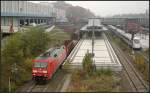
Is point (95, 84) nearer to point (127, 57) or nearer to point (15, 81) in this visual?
→ point (15, 81)

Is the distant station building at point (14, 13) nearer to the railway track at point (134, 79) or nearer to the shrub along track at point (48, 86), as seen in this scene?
the shrub along track at point (48, 86)

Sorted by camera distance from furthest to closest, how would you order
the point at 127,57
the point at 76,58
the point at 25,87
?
the point at 127,57, the point at 76,58, the point at 25,87

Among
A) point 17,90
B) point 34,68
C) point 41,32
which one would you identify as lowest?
point 17,90

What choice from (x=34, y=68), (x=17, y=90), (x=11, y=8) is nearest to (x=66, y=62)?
(x=34, y=68)

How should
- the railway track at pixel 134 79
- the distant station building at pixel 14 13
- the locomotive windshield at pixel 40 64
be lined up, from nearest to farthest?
the railway track at pixel 134 79 < the locomotive windshield at pixel 40 64 < the distant station building at pixel 14 13

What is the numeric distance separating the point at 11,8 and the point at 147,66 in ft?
83.1

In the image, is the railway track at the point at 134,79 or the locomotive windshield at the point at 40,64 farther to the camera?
the locomotive windshield at the point at 40,64

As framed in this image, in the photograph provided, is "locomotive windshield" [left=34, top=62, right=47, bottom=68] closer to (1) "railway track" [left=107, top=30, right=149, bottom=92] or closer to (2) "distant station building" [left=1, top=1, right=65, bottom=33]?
(1) "railway track" [left=107, top=30, right=149, bottom=92]

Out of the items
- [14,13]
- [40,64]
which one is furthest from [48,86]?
[14,13]

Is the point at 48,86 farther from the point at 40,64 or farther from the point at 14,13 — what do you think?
the point at 14,13

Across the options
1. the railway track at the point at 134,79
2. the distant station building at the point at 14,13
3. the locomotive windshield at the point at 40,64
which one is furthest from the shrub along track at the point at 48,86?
the distant station building at the point at 14,13

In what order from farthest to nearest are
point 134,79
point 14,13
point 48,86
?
point 14,13, point 134,79, point 48,86

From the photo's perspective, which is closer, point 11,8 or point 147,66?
point 147,66

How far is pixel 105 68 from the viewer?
79.0ft
